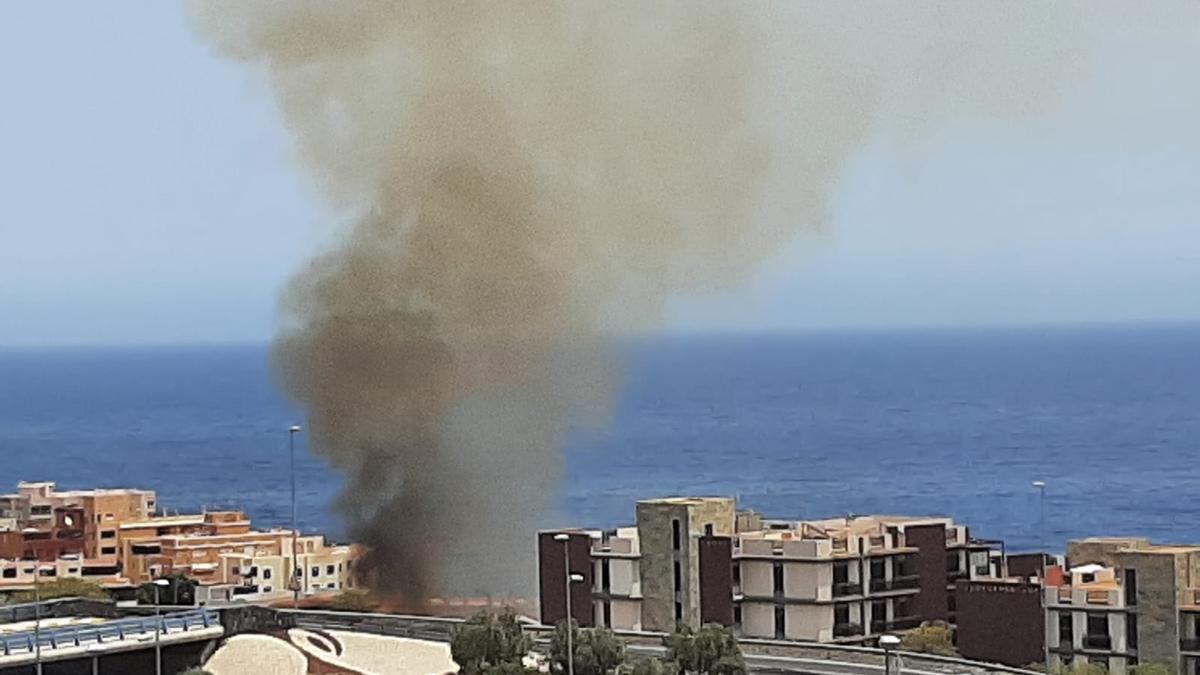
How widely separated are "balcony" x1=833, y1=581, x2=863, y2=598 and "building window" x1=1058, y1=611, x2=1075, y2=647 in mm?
4068

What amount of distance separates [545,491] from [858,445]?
50829mm

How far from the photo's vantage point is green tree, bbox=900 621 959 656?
30.8 m

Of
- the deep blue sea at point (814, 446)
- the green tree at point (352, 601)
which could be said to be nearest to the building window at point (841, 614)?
the green tree at point (352, 601)

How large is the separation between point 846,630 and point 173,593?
10.8 meters

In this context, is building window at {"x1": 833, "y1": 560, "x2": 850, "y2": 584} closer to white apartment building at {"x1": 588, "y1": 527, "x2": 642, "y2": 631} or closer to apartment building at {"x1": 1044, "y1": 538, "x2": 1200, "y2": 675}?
white apartment building at {"x1": 588, "y1": 527, "x2": 642, "y2": 631}

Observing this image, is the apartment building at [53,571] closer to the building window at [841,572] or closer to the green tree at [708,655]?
the building window at [841,572]

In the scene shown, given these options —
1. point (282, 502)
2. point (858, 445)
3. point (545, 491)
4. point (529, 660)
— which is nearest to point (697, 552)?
point (529, 660)

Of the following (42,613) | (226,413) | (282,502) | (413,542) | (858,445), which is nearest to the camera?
(42,613)

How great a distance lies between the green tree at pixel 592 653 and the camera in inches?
995

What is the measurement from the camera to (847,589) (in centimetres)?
3334

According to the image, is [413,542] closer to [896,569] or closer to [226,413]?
[896,569]

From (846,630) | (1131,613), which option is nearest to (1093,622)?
(1131,613)

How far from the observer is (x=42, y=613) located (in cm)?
3108

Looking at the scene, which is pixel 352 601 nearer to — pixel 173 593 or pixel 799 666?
pixel 173 593
